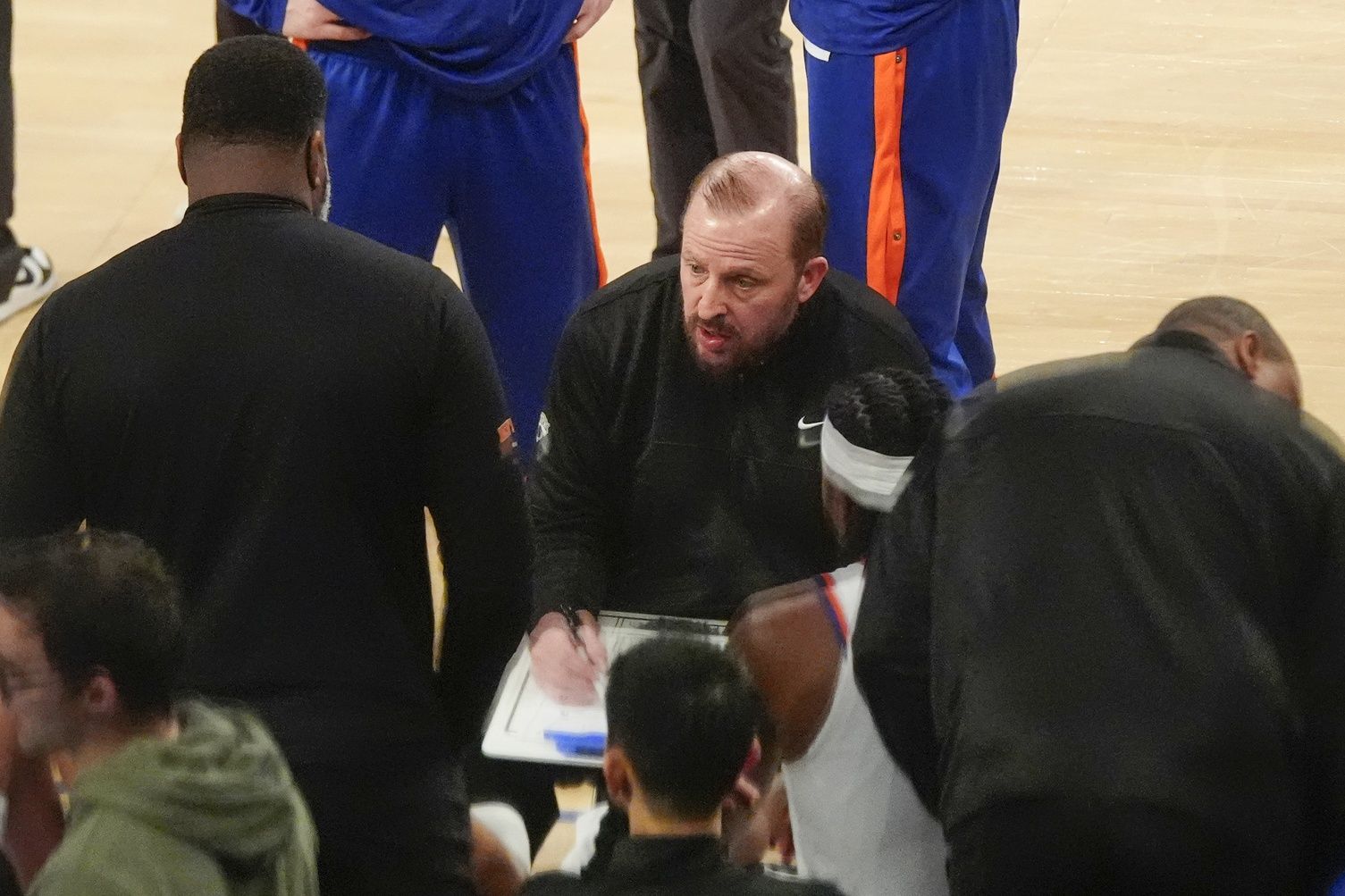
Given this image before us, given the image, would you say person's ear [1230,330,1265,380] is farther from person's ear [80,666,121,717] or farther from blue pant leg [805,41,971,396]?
blue pant leg [805,41,971,396]

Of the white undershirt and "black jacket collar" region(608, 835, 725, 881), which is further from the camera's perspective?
the white undershirt

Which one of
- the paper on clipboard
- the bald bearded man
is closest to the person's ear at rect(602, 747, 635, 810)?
the paper on clipboard

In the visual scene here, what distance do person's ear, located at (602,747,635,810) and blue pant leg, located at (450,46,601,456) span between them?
1.51 meters

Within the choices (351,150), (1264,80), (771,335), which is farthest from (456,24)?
(1264,80)

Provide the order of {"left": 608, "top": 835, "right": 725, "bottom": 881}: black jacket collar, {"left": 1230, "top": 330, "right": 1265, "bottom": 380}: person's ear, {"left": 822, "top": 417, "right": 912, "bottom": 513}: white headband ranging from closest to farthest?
{"left": 608, "top": 835, "right": 725, "bottom": 881}: black jacket collar, {"left": 1230, "top": 330, "right": 1265, "bottom": 380}: person's ear, {"left": 822, "top": 417, "right": 912, "bottom": 513}: white headband

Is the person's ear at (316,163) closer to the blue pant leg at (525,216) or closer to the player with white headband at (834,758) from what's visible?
the player with white headband at (834,758)

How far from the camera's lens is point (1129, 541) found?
64.1 inches

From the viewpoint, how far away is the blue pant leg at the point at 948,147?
3.17 metres

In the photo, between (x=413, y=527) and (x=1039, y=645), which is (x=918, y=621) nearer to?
(x=1039, y=645)

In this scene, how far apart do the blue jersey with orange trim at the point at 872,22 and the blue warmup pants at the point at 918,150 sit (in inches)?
0.6

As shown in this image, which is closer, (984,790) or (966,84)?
(984,790)

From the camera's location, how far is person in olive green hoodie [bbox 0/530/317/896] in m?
1.60

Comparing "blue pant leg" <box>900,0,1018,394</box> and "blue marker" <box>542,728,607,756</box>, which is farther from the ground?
"blue pant leg" <box>900,0,1018,394</box>

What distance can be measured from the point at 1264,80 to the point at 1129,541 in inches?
168
